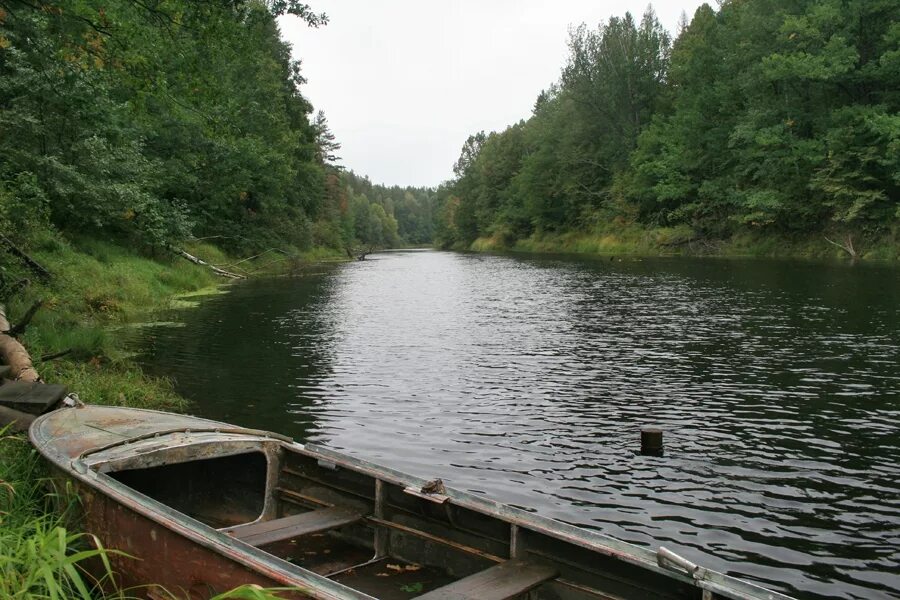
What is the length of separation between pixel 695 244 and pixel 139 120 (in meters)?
50.0

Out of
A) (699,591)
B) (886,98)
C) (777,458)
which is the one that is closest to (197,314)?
(777,458)

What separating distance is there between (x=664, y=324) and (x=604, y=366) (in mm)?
6170

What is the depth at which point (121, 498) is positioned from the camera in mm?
5594

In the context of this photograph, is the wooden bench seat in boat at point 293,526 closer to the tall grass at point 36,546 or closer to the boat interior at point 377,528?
the boat interior at point 377,528

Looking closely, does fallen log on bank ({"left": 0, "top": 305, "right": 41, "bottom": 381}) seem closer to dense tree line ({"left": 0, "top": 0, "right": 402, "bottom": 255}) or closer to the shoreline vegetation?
the shoreline vegetation

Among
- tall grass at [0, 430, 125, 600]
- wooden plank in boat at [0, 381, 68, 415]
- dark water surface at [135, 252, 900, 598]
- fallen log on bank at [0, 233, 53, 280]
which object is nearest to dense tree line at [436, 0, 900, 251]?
dark water surface at [135, 252, 900, 598]

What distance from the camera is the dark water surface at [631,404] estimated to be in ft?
25.5

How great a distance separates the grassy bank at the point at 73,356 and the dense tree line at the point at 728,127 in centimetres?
3809

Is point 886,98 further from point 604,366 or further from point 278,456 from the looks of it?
point 278,456

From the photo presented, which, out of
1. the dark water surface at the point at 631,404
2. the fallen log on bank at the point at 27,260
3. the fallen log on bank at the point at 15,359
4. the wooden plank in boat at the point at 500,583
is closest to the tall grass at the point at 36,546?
the fallen log on bank at the point at 15,359

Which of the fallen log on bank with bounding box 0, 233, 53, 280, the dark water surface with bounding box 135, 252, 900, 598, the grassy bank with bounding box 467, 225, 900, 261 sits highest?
the grassy bank with bounding box 467, 225, 900, 261

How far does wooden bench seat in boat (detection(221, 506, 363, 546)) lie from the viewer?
20.0ft

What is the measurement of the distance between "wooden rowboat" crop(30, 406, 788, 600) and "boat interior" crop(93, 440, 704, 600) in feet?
0.04

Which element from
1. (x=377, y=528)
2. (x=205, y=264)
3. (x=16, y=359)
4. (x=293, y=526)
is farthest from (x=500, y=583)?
(x=205, y=264)
